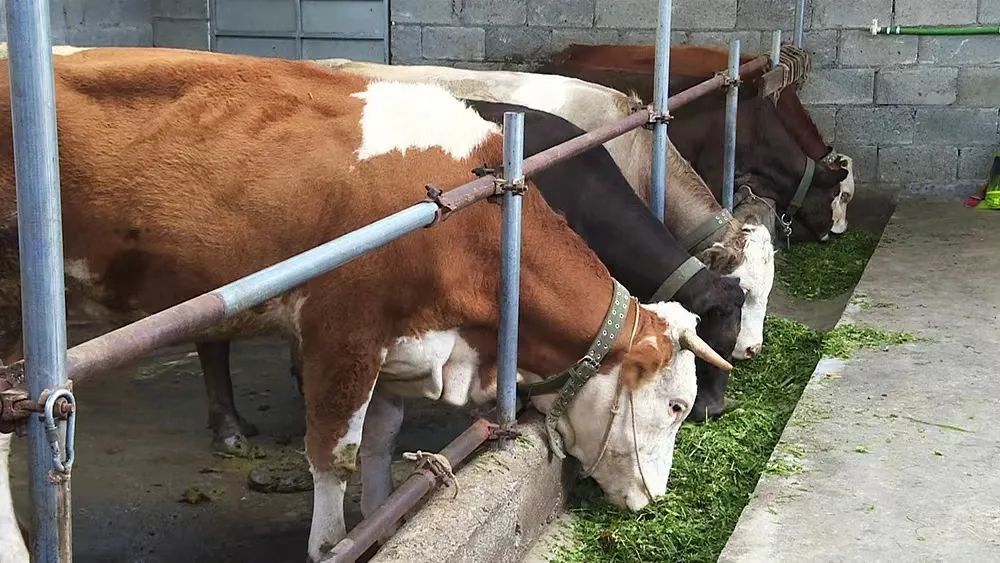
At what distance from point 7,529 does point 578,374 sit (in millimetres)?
1498

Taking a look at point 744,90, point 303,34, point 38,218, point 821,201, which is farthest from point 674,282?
point 303,34

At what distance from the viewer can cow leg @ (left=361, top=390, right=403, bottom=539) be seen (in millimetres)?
3459

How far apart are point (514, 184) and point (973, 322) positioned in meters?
2.86

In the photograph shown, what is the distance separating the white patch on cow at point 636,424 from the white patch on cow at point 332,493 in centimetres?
58

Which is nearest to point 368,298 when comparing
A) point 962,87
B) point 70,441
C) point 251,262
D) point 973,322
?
point 251,262

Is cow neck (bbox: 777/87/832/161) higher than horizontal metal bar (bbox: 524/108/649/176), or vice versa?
horizontal metal bar (bbox: 524/108/649/176)

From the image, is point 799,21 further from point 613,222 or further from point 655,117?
point 613,222

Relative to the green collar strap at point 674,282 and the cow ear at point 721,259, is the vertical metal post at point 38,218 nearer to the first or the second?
the green collar strap at point 674,282

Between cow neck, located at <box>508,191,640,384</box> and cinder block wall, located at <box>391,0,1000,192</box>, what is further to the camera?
cinder block wall, located at <box>391,0,1000,192</box>

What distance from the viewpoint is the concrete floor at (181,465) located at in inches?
139

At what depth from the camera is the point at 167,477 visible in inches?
159

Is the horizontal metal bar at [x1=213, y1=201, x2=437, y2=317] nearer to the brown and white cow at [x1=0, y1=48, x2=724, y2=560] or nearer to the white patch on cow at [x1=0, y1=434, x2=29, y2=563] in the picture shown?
the brown and white cow at [x1=0, y1=48, x2=724, y2=560]

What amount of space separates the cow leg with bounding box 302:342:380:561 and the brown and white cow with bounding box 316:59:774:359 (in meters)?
2.01

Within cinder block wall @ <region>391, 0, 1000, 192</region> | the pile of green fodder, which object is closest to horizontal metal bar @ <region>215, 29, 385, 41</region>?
cinder block wall @ <region>391, 0, 1000, 192</region>
